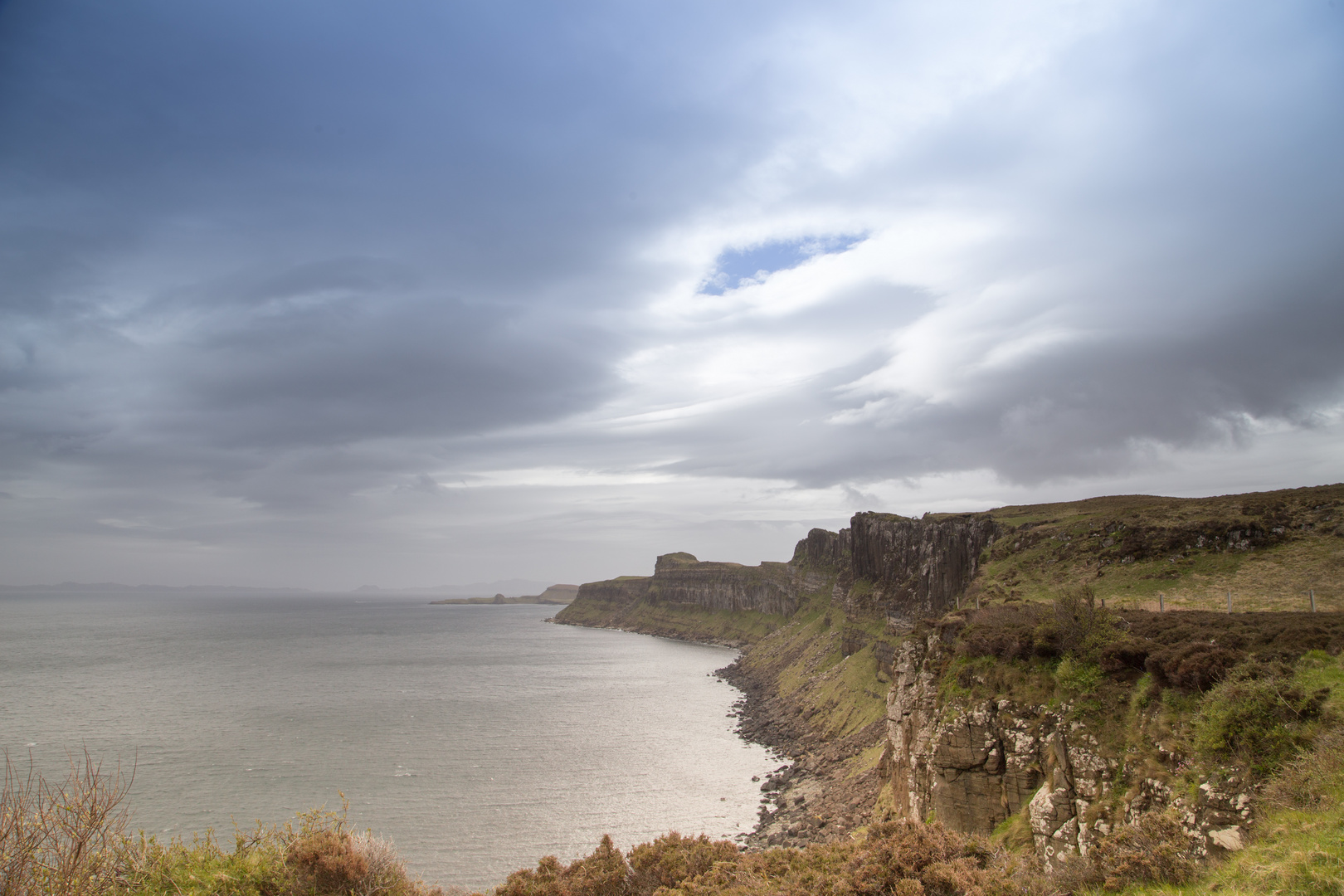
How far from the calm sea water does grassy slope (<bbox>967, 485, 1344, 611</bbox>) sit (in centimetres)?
3205

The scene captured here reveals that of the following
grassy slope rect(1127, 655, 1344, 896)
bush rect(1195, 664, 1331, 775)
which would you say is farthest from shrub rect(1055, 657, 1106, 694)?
grassy slope rect(1127, 655, 1344, 896)

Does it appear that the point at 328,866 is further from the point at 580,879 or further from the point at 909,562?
the point at 909,562

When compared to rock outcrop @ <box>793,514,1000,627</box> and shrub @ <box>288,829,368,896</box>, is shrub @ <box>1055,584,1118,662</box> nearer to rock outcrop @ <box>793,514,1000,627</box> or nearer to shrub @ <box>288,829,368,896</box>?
shrub @ <box>288,829,368,896</box>

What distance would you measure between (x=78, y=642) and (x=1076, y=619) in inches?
8374

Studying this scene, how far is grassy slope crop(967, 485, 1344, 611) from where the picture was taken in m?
36.3

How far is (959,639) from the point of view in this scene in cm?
3309

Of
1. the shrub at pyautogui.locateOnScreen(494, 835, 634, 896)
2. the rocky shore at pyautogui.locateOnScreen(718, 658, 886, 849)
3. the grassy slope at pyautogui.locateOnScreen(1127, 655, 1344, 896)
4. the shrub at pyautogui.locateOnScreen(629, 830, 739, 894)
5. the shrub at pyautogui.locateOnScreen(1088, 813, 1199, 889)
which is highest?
the grassy slope at pyautogui.locateOnScreen(1127, 655, 1344, 896)

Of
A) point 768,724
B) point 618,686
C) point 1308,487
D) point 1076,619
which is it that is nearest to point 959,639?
point 1076,619

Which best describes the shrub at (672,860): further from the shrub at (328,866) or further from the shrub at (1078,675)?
the shrub at (1078,675)

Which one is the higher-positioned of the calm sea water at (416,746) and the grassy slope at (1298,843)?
the grassy slope at (1298,843)

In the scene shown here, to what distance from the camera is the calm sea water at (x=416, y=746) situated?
1831 inches

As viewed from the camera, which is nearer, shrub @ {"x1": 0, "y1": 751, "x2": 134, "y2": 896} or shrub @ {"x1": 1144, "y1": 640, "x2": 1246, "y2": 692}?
shrub @ {"x1": 0, "y1": 751, "x2": 134, "y2": 896}

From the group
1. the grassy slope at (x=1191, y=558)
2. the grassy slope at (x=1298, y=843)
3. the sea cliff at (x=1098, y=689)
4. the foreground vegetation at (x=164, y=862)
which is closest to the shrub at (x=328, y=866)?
the foreground vegetation at (x=164, y=862)

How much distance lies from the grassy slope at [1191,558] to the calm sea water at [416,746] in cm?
3205
